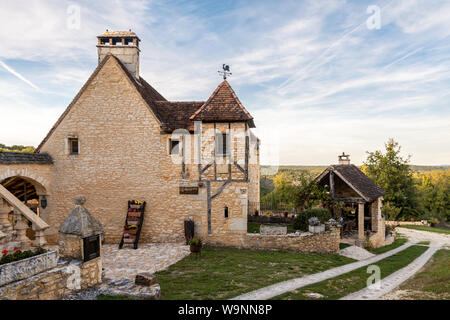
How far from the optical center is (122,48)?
47.2 ft

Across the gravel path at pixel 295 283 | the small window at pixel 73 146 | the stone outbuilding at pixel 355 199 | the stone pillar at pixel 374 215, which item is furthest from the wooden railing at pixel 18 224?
the stone pillar at pixel 374 215

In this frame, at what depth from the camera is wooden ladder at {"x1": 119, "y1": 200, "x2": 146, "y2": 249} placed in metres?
12.0

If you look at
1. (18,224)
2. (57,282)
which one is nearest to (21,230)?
(18,224)

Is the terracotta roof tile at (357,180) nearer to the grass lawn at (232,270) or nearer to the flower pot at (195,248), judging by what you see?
the grass lawn at (232,270)

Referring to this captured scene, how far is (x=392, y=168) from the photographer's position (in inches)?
1139

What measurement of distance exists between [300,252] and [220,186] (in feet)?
15.3

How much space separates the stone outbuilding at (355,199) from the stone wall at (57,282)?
13608mm

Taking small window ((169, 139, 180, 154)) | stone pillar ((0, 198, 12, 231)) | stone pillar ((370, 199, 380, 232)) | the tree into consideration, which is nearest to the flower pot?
small window ((169, 139, 180, 154))

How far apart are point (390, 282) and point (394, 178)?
23161 millimetres

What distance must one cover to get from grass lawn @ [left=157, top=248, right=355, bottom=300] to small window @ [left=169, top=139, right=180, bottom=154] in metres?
4.80

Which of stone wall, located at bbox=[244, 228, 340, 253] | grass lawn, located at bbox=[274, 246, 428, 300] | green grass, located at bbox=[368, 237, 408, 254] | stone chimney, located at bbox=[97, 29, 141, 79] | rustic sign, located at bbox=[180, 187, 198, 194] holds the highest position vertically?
stone chimney, located at bbox=[97, 29, 141, 79]

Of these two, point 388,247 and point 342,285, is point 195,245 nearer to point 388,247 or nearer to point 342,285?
point 342,285

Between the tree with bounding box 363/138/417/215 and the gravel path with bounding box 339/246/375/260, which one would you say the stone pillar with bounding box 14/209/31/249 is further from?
the tree with bounding box 363/138/417/215
